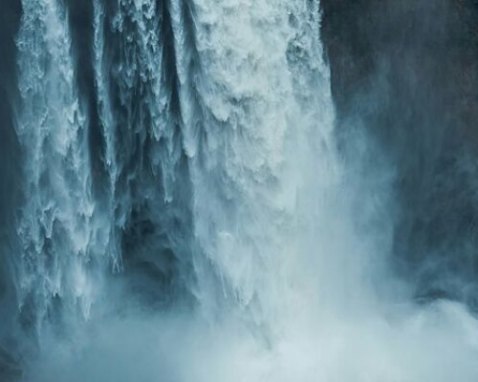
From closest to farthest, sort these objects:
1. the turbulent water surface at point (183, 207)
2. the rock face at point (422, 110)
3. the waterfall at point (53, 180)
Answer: the waterfall at point (53, 180) < the turbulent water surface at point (183, 207) < the rock face at point (422, 110)

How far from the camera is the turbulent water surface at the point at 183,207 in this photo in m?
19.2

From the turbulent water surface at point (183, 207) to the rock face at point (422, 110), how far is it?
72 cm

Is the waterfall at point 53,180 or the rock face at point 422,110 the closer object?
the waterfall at point 53,180

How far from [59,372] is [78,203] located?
10.4 ft

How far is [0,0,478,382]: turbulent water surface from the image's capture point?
63.1 feet

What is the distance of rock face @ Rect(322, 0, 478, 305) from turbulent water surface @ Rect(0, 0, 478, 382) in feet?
→ 2.37

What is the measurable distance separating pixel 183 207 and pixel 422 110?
547 centimetres

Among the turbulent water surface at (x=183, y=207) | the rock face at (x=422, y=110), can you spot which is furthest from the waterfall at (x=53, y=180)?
the rock face at (x=422, y=110)

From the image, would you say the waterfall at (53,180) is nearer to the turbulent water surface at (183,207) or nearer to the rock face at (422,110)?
the turbulent water surface at (183,207)

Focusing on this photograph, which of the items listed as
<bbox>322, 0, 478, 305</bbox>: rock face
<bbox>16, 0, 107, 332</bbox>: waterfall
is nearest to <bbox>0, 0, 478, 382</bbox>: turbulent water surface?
<bbox>16, 0, 107, 332</bbox>: waterfall

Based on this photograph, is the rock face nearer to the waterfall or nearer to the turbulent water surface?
the turbulent water surface

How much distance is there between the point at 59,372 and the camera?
20000 mm

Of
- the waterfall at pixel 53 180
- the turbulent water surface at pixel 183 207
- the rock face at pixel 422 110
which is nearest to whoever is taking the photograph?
the waterfall at pixel 53 180

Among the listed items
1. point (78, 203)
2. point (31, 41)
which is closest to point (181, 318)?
point (78, 203)
